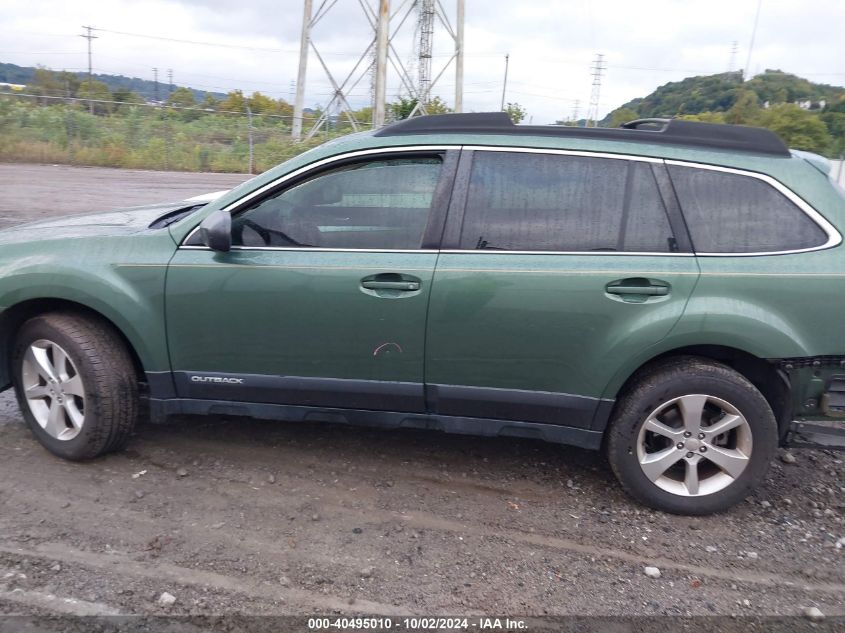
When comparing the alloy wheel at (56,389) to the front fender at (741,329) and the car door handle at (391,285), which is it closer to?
the car door handle at (391,285)

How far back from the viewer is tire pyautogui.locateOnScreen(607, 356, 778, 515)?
3.46 m

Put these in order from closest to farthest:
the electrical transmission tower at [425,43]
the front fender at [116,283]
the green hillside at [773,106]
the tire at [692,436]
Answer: the tire at [692,436], the front fender at [116,283], the green hillside at [773,106], the electrical transmission tower at [425,43]

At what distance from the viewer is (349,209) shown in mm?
3736

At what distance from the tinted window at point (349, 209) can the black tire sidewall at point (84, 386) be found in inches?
39.8

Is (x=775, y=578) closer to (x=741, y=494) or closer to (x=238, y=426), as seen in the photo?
(x=741, y=494)

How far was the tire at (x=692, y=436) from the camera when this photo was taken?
11.4 feet

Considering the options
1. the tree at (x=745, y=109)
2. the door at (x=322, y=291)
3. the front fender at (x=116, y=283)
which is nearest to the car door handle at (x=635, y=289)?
the door at (x=322, y=291)

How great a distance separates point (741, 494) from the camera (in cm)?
358

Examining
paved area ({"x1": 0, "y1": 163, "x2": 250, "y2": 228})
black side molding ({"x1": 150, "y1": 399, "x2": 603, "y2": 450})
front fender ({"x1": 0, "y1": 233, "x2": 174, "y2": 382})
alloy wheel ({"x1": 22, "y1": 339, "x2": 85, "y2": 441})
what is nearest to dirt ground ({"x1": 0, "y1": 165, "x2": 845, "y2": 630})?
alloy wheel ({"x1": 22, "y1": 339, "x2": 85, "y2": 441})

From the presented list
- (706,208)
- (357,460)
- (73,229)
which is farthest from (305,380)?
(706,208)

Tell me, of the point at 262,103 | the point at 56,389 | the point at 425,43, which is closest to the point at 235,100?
the point at 262,103

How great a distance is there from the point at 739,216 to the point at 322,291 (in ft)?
6.66

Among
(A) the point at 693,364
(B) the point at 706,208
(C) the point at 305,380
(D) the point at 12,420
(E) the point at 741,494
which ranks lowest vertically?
(D) the point at 12,420

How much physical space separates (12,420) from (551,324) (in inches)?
131
